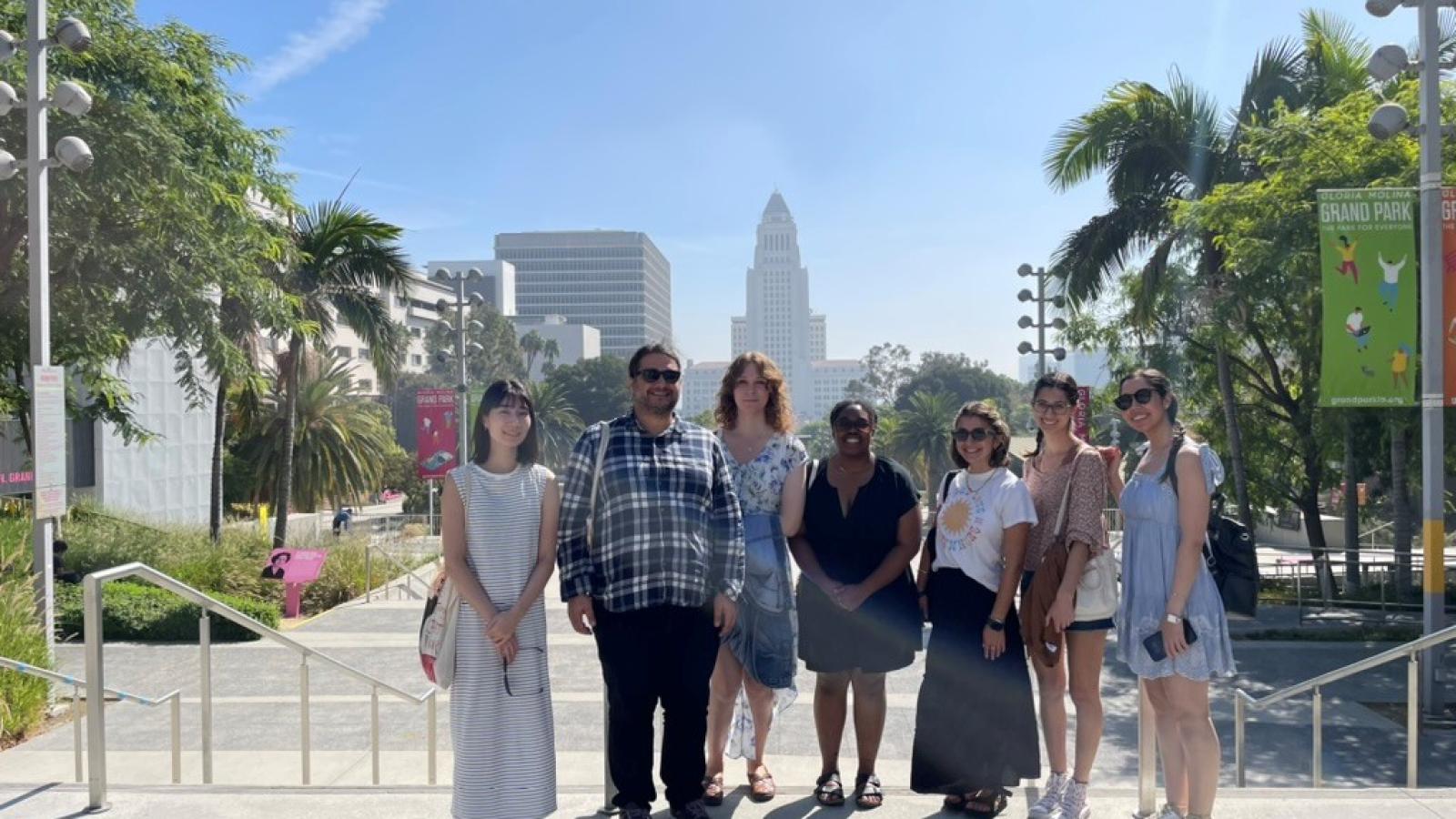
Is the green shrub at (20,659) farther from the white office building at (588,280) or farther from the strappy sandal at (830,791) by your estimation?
the white office building at (588,280)

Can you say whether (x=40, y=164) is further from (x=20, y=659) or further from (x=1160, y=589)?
(x=1160, y=589)

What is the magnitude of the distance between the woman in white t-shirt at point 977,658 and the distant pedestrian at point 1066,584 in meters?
0.10

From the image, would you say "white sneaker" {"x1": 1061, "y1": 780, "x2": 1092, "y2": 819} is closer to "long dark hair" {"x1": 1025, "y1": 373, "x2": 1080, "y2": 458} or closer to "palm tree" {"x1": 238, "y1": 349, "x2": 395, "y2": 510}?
"long dark hair" {"x1": 1025, "y1": 373, "x2": 1080, "y2": 458}

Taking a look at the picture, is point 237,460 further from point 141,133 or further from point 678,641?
point 678,641

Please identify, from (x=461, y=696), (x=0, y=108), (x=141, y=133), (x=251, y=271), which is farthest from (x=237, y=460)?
(x=461, y=696)

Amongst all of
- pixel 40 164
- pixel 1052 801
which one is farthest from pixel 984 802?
pixel 40 164

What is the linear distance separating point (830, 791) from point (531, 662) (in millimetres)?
1344

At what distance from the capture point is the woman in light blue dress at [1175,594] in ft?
12.3

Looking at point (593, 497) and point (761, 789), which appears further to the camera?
point (761, 789)

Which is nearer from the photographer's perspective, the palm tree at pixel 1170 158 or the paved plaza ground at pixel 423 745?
the paved plaza ground at pixel 423 745


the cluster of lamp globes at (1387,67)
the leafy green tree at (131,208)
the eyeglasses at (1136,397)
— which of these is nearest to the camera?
the eyeglasses at (1136,397)

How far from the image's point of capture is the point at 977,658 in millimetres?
4098

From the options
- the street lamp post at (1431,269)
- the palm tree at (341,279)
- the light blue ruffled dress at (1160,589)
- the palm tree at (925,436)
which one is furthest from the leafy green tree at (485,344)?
the light blue ruffled dress at (1160,589)

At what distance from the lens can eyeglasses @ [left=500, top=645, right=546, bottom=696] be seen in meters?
3.73
